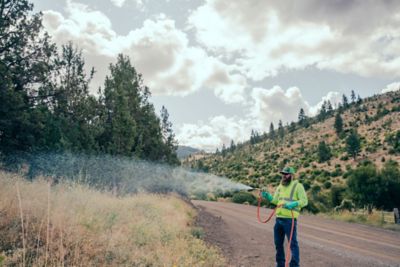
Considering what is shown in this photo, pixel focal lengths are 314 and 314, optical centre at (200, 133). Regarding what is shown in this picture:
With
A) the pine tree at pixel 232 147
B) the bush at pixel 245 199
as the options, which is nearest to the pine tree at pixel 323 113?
the pine tree at pixel 232 147

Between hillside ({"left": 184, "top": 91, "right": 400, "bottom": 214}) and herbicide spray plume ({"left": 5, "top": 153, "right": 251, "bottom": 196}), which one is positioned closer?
herbicide spray plume ({"left": 5, "top": 153, "right": 251, "bottom": 196})

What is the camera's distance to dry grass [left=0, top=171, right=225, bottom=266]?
500cm

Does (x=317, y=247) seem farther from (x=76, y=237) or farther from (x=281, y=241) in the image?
(x=76, y=237)

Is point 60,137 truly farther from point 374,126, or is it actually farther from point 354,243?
point 374,126

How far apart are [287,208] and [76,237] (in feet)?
14.2

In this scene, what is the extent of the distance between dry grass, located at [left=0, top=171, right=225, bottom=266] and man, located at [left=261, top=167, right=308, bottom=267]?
4.72 feet

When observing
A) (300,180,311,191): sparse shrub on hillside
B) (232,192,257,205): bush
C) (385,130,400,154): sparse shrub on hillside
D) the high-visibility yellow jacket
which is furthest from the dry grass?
(385,130,400,154): sparse shrub on hillside

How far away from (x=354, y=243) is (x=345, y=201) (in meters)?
15.7

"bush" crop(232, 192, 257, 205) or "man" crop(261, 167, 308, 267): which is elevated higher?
"man" crop(261, 167, 308, 267)

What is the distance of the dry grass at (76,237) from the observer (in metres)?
5.00

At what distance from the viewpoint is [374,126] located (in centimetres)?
7950

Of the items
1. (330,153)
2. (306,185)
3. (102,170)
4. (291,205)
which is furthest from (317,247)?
(330,153)

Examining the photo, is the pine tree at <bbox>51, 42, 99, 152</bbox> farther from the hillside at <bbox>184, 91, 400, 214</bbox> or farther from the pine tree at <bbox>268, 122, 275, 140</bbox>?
the pine tree at <bbox>268, 122, 275, 140</bbox>

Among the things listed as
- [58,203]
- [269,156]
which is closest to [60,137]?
[58,203]
